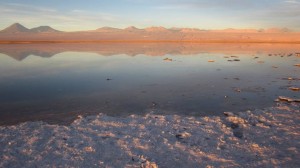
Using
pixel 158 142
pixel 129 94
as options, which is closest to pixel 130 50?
pixel 129 94

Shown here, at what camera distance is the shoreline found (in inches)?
246

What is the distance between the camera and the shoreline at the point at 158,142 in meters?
6.25

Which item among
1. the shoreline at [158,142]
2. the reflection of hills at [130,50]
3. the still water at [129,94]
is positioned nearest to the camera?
the shoreline at [158,142]

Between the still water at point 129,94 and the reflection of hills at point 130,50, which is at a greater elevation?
the reflection of hills at point 130,50

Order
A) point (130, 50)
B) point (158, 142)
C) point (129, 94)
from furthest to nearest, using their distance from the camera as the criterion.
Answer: point (130, 50) < point (129, 94) < point (158, 142)

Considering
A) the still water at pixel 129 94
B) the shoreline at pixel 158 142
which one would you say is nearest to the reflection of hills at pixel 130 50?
the still water at pixel 129 94

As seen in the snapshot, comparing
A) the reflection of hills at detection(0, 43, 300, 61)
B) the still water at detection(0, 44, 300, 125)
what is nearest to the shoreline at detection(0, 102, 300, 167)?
the still water at detection(0, 44, 300, 125)

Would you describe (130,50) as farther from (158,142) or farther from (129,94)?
(158,142)

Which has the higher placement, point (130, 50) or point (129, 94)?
point (130, 50)

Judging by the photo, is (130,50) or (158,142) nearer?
(158,142)

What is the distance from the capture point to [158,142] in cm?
720

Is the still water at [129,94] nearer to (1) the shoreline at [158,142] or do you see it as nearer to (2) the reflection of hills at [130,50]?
(1) the shoreline at [158,142]

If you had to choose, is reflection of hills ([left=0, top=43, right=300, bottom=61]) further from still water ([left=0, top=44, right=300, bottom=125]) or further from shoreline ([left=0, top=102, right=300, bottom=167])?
shoreline ([left=0, top=102, right=300, bottom=167])

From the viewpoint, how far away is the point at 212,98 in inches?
459
